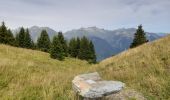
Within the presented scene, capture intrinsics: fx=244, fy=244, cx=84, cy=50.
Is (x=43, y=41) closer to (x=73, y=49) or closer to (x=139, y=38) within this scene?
(x=73, y=49)

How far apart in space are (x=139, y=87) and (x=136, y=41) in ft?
170

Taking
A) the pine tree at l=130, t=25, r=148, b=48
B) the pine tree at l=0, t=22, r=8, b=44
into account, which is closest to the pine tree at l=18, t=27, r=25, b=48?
the pine tree at l=0, t=22, r=8, b=44

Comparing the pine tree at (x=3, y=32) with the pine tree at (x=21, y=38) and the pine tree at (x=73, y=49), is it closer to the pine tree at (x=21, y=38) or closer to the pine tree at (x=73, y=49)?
the pine tree at (x=21, y=38)

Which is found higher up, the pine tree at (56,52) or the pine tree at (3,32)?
the pine tree at (3,32)

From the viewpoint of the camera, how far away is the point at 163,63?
9375mm

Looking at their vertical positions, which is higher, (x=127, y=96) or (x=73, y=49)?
(x=127, y=96)

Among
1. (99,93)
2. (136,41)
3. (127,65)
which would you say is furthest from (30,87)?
(136,41)

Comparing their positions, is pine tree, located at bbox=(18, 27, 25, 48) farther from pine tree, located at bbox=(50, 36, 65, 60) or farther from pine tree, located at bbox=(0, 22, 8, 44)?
pine tree, located at bbox=(50, 36, 65, 60)

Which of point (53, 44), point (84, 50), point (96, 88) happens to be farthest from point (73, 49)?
point (96, 88)

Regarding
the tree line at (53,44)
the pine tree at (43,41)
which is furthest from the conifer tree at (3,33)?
the pine tree at (43,41)

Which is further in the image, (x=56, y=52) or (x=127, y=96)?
(x=56, y=52)

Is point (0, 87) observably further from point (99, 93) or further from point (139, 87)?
point (139, 87)

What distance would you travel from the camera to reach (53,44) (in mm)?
56094

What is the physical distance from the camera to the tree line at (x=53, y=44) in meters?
55.8
